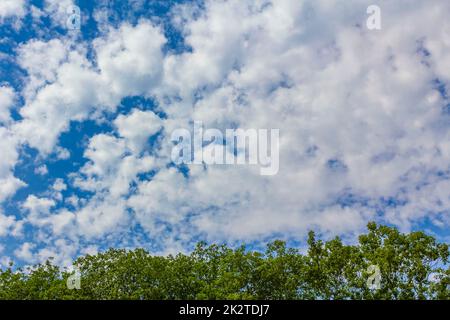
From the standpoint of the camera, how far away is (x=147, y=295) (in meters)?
35.4

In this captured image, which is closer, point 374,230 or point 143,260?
point 374,230

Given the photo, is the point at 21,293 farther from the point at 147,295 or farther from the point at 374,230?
the point at 374,230

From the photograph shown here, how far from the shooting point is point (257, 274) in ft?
115

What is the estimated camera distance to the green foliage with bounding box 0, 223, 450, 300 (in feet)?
104

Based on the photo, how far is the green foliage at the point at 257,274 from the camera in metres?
31.6
